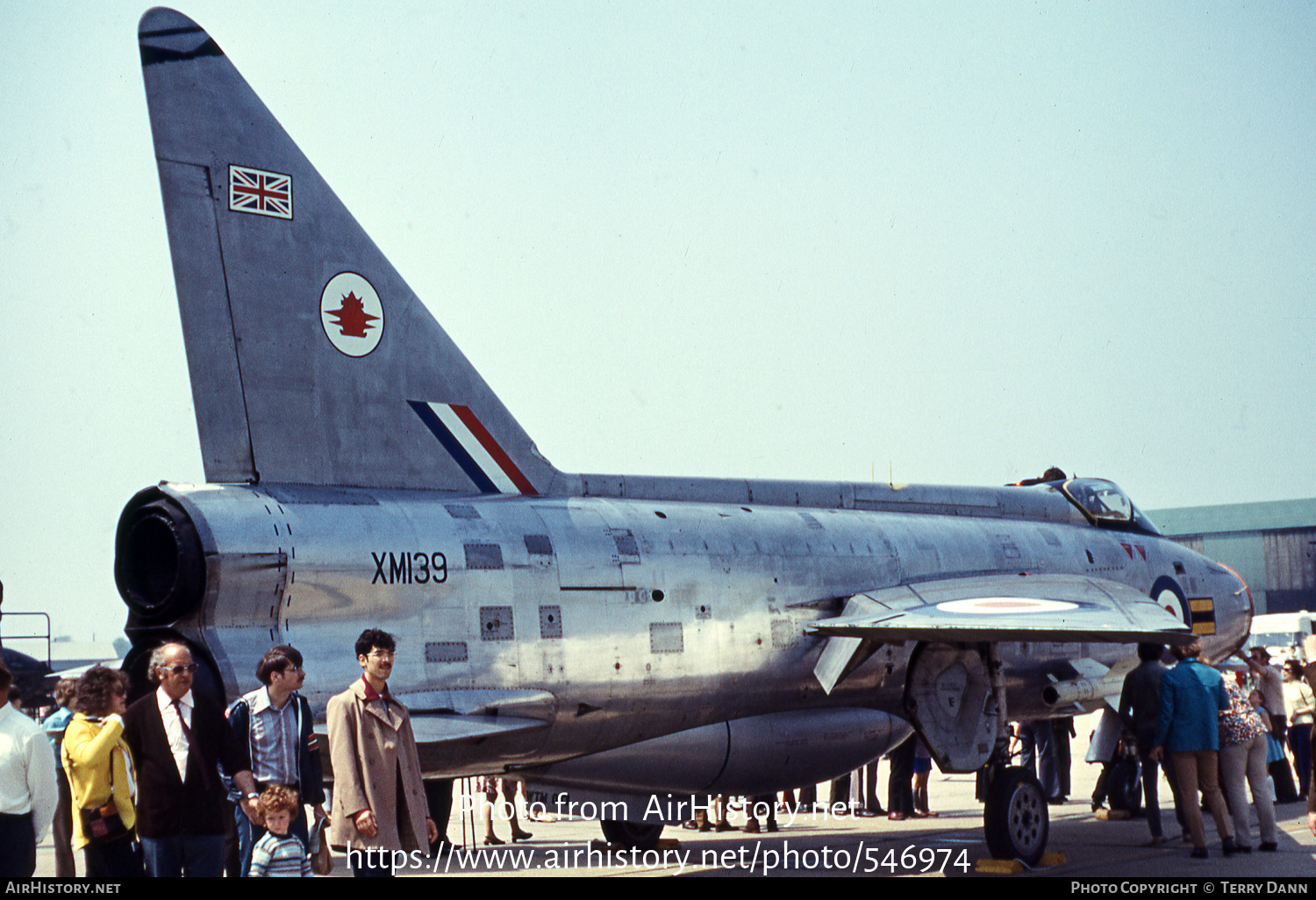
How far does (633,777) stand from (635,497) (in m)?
2.39

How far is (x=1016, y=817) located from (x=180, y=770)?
285 inches

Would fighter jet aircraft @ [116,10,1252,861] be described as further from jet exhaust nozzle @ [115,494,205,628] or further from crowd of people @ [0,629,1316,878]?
crowd of people @ [0,629,1316,878]

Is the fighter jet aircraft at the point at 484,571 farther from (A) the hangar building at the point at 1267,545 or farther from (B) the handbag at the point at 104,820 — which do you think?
(A) the hangar building at the point at 1267,545

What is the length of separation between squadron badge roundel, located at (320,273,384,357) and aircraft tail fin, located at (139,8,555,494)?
1cm

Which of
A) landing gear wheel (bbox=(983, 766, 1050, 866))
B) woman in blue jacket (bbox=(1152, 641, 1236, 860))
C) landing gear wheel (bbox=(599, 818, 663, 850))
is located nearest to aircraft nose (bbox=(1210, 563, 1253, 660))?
woman in blue jacket (bbox=(1152, 641, 1236, 860))

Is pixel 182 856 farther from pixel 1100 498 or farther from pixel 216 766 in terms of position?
pixel 1100 498

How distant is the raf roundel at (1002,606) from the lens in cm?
1081

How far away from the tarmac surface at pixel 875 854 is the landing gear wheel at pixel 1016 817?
0.72ft

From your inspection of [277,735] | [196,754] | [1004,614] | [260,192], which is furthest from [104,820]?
[1004,614]

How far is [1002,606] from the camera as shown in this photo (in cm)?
1099

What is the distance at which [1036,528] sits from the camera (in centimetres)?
1388
